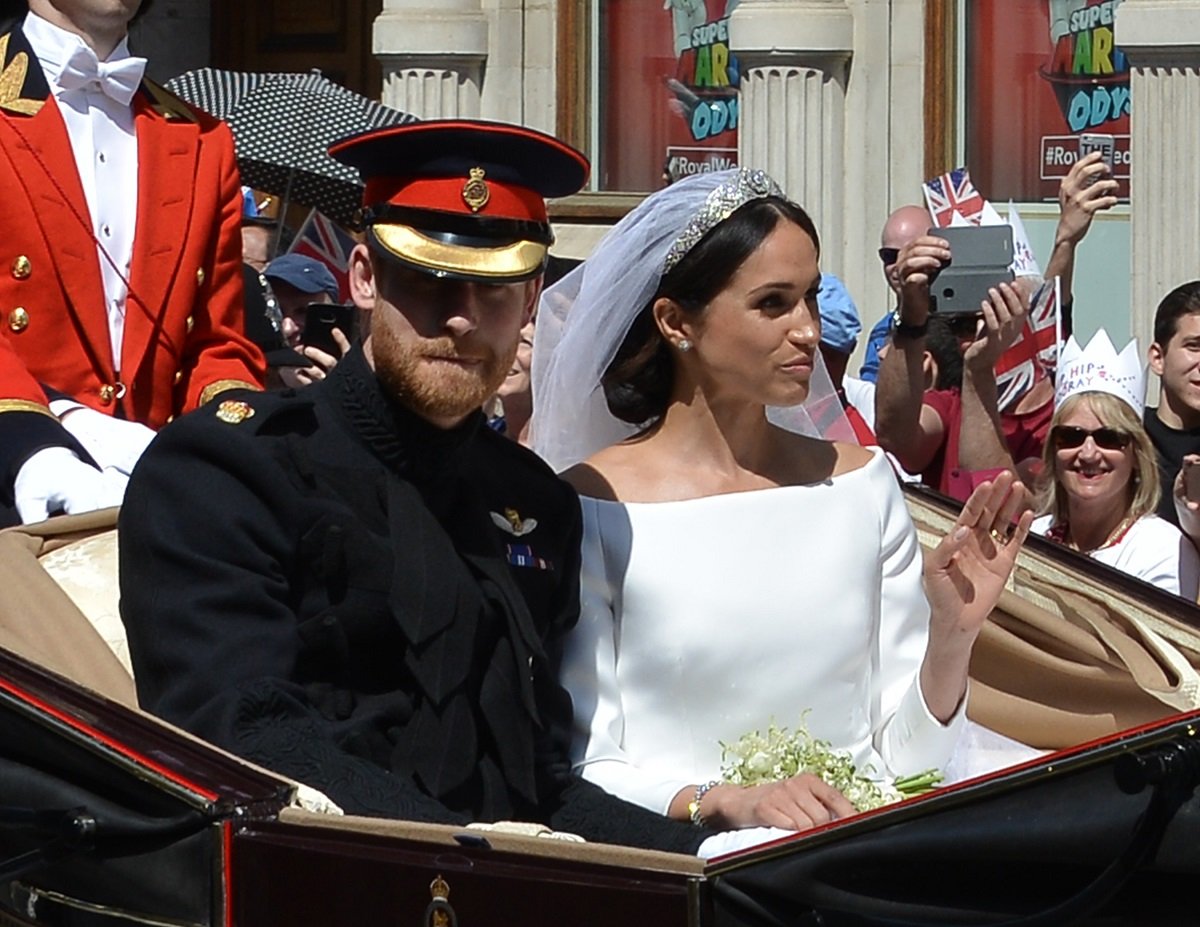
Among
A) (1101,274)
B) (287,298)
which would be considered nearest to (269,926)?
(287,298)

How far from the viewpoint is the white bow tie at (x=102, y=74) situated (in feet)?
12.7

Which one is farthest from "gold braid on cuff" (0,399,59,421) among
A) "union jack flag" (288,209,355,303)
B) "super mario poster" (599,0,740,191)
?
"super mario poster" (599,0,740,191)

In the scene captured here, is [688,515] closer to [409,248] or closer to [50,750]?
[409,248]

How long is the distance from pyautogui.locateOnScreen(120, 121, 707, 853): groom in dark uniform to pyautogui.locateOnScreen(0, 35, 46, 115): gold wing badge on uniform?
843 millimetres

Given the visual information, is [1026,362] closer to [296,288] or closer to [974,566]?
[296,288]

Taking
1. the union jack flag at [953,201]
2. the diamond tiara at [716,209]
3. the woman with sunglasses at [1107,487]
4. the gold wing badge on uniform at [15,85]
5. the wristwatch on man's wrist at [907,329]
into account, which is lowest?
the woman with sunglasses at [1107,487]

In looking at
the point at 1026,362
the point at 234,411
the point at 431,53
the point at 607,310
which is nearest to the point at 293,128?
the point at 1026,362

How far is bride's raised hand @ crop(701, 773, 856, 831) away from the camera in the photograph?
9.95 feet

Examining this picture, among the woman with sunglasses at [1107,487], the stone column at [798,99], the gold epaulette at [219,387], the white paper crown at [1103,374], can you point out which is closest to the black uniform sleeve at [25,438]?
the gold epaulette at [219,387]

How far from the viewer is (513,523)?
10.9 ft

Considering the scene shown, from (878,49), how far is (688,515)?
21.5ft

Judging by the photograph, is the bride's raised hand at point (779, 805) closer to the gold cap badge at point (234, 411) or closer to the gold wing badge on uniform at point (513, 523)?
the gold wing badge on uniform at point (513, 523)

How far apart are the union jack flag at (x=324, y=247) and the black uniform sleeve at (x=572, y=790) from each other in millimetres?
3159

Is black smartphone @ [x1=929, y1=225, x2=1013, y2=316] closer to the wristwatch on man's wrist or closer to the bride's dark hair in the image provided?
the wristwatch on man's wrist
